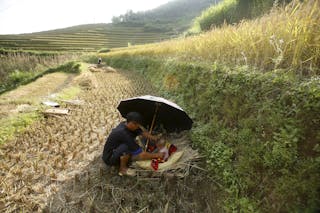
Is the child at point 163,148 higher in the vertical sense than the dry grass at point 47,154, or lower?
higher

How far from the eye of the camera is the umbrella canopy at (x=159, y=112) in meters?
3.44

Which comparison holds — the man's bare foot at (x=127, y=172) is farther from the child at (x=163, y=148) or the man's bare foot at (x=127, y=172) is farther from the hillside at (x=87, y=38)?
the hillside at (x=87, y=38)

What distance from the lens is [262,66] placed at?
3188 millimetres

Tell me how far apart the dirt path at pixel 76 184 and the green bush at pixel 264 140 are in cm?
45

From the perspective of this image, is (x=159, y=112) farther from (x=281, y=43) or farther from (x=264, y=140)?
(x=281, y=43)

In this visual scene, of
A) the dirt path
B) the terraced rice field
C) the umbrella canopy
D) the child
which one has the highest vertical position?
the terraced rice field

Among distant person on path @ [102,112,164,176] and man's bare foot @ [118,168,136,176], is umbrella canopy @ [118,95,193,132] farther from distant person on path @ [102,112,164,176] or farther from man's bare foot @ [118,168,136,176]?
man's bare foot @ [118,168,136,176]

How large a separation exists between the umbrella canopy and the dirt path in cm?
88

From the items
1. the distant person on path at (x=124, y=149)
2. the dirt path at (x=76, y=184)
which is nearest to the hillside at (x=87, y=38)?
the dirt path at (x=76, y=184)

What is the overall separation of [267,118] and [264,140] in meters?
0.25

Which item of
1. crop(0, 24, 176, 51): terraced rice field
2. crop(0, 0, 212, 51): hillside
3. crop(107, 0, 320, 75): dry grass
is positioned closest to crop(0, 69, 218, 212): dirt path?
crop(107, 0, 320, 75): dry grass

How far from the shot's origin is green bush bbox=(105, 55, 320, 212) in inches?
74.5

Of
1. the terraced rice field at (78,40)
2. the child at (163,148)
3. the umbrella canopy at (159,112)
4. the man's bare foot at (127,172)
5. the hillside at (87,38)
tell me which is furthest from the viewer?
the hillside at (87,38)

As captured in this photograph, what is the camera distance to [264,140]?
2.31m
